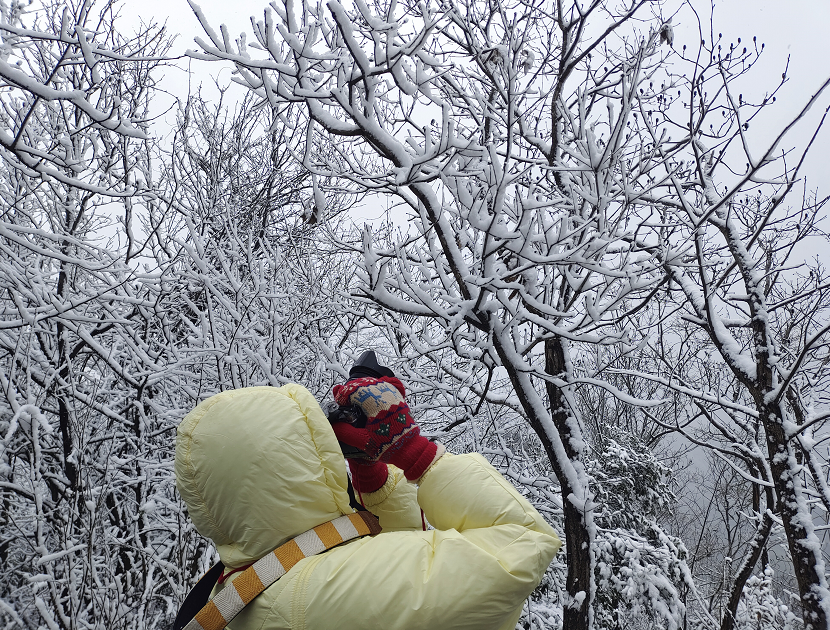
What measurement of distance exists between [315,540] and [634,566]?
4.35m

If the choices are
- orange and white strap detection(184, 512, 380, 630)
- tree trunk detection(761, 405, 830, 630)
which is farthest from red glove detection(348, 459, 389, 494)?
tree trunk detection(761, 405, 830, 630)

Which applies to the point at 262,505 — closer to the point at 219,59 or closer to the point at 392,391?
the point at 392,391

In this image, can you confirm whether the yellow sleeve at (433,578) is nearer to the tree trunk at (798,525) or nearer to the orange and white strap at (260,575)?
the orange and white strap at (260,575)

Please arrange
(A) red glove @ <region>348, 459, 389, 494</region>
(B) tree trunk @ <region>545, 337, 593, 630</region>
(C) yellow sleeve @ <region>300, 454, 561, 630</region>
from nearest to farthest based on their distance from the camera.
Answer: (C) yellow sleeve @ <region>300, 454, 561, 630</region> → (A) red glove @ <region>348, 459, 389, 494</region> → (B) tree trunk @ <region>545, 337, 593, 630</region>

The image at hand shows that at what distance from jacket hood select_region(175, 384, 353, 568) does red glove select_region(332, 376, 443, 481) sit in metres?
0.08

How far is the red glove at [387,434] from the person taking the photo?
111 cm

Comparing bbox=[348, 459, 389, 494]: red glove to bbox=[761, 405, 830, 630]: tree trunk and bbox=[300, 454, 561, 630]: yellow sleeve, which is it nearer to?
bbox=[300, 454, 561, 630]: yellow sleeve

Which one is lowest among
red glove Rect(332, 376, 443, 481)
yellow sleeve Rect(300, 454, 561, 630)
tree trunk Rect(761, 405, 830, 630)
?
tree trunk Rect(761, 405, 830, 630)

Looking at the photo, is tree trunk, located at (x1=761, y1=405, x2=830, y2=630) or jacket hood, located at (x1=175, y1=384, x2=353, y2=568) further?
tree trunk, located at (x1=761, y1=405, x2=830, y2=630)

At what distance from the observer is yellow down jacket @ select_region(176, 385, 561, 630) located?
89cm

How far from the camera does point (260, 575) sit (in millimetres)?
928

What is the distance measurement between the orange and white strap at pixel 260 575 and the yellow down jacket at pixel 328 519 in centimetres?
2

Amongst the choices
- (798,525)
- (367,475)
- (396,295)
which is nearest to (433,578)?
(367,475)

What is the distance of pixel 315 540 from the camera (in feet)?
3.21
